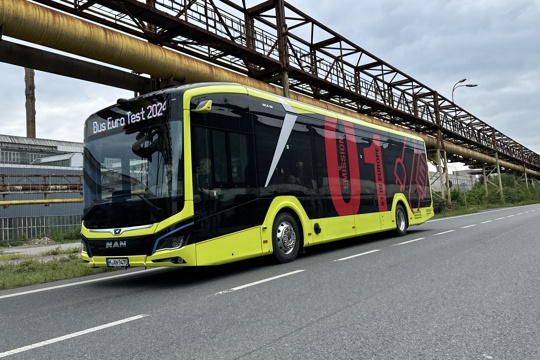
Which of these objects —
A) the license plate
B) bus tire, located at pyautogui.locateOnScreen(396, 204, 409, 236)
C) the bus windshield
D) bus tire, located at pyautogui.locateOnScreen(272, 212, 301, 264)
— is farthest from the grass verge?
bus tire, located at pyautogui.locateOnScreen(396, 204, 409, 236)

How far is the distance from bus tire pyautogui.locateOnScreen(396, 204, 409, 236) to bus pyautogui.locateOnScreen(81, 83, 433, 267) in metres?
3.93

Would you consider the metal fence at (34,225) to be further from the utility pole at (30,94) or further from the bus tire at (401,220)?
the bus tire at (401,220)

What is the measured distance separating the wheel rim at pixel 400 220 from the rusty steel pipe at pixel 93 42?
6668 millimetres

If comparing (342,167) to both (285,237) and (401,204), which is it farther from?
(401,204)

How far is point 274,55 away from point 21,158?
3721 cm

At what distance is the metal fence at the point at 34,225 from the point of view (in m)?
30.4

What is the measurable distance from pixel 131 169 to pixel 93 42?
4842 mm

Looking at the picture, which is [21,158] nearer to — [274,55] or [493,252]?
[274,55]

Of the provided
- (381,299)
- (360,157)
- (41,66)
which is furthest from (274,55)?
(381,299)

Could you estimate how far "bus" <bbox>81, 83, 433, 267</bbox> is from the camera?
6.39m

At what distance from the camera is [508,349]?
3293mm

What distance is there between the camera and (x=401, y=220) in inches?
517

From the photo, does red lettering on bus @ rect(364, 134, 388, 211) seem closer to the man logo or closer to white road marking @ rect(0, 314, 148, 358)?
the man logo

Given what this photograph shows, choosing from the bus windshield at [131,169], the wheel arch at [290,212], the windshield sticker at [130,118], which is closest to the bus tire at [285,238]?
the wheel arch at [290,212]
